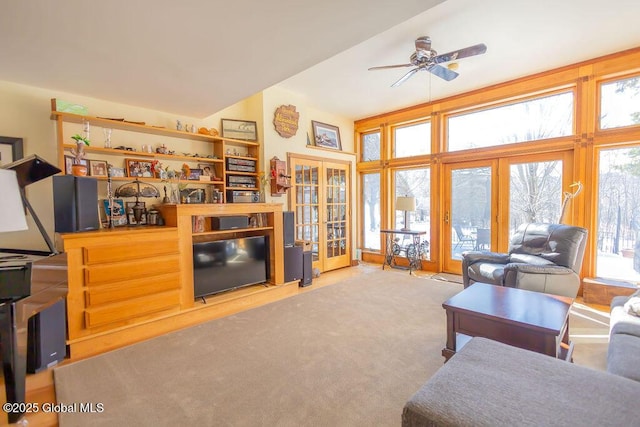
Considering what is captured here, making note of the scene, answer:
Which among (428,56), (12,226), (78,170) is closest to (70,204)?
(78,170)

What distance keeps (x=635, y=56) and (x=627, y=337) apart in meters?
3.54

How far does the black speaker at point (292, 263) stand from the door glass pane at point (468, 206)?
2.74 metres

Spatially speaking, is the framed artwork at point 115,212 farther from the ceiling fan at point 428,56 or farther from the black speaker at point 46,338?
the ceiling fan at point 428,56

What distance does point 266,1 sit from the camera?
1.70 metres

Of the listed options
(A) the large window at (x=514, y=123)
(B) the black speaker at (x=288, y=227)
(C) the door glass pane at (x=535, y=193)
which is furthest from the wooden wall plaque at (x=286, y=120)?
→ (C) the door glass pane at (x=535, y=193)

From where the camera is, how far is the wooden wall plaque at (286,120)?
4.36m

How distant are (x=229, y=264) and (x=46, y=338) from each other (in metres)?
1.75

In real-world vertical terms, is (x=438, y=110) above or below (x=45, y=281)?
Answer: above

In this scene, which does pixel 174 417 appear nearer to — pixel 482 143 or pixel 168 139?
pixel 168 139

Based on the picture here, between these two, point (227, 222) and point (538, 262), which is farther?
point (227, 222)

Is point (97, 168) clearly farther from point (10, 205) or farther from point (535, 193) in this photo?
point (535, 193)

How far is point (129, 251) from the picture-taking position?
2.72 m

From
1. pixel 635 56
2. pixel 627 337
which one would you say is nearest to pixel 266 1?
pixel 627 337

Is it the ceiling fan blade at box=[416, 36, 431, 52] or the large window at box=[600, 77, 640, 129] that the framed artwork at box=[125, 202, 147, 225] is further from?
the large window at box=[600, 77, 640, 129]
